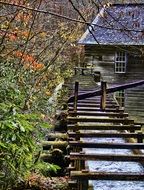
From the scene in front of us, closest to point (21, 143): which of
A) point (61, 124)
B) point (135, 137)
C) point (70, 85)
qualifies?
point (135, 137)

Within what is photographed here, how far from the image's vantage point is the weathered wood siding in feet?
113

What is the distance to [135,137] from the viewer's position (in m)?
9.54

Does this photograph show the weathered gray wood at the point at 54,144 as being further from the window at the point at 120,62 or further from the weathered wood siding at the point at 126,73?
the window at the point at 120,62

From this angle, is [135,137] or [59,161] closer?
[135,137]

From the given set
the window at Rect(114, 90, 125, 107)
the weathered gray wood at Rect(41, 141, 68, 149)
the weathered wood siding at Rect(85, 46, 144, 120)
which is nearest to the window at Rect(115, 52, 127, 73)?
the weathered wood siding at Rect(85, 46, 144, 120)

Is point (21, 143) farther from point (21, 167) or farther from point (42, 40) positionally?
point (42, 40)

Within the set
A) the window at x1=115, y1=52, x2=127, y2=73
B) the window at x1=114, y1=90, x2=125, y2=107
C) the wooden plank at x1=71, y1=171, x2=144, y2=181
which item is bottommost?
the wooden plank at x1=71, y1=171, x2=144, y2=181

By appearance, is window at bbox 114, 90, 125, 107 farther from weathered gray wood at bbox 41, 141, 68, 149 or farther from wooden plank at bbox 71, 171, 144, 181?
wooden plank at bbox 71, 171, 144, 181

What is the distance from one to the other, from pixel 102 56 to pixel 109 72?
4.53ft

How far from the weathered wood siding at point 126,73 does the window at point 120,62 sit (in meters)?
0.27

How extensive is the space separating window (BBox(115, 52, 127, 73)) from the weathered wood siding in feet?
0.87

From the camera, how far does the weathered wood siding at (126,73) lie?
34500mm

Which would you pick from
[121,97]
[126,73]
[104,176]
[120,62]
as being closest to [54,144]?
[104,176]

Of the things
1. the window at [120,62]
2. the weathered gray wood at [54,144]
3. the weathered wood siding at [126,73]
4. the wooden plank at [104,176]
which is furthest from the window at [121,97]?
the wooden plank at [104,176]
